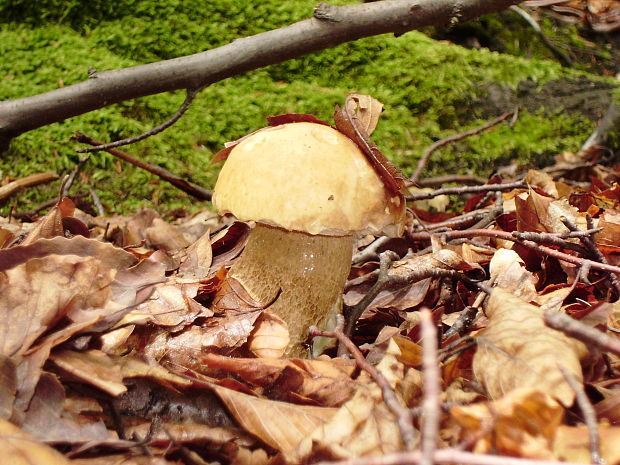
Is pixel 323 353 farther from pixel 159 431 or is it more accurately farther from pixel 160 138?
pixel 160 138

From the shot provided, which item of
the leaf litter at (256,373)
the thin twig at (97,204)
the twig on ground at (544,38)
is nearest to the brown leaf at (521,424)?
the leaf litter at (256,373)

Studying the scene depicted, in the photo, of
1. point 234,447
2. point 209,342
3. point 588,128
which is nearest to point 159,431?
point 234,447

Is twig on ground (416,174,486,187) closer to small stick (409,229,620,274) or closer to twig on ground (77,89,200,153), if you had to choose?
small stick (409,229,620,274)

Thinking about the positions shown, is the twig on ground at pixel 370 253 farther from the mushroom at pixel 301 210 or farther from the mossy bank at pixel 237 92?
the mossy bank at pixel 237 92

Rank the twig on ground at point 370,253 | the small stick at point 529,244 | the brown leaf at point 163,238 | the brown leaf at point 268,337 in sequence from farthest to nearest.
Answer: the brown leaf at point 163,238, the twig on ground at point 370,253, the small stick at point 529,244, the brown leaf at point 268,337

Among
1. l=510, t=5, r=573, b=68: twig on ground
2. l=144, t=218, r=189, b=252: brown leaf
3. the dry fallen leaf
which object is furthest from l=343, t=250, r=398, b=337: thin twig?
l=510, t=5, r=573, b=68: twig on ground

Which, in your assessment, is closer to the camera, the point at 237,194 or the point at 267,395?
the point at 267,395
